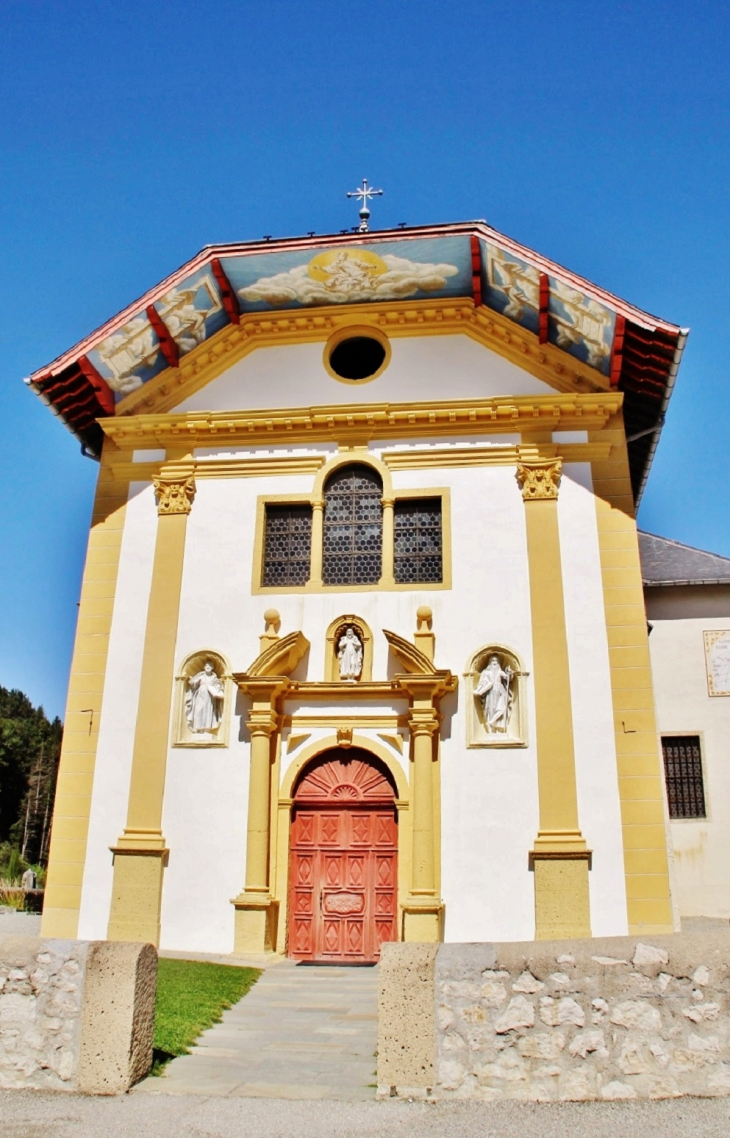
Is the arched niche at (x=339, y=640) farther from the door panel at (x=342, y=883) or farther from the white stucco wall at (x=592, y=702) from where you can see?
the white stucco wall at (x=592, y=702)

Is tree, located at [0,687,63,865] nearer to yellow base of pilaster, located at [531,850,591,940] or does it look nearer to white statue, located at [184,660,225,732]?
white statue, located at [184,660,225,732]

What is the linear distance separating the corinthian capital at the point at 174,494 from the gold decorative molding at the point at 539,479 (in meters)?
5.35

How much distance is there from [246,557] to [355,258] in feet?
16.7

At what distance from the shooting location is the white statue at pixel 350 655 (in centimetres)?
1426

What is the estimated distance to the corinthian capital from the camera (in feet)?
51.3

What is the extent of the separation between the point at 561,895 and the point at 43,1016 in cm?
789

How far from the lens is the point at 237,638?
14734 mm

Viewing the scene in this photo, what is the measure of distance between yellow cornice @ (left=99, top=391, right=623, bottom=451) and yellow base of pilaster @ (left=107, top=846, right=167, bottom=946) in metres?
6.61

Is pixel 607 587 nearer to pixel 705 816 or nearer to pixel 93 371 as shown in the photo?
pixel 705 816

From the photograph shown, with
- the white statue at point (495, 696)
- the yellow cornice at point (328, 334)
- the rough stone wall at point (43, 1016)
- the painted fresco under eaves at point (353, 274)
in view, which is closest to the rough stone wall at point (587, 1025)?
the rough stone wall at point (43, 1016)

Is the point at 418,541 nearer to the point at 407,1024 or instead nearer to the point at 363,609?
the point at 363,609

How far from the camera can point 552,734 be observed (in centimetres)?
1345

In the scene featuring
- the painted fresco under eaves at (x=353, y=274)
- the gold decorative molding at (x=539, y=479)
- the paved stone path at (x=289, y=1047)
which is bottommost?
the paved stone path at (x=289, y=1047)

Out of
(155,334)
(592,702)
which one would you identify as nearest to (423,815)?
(592,702)
